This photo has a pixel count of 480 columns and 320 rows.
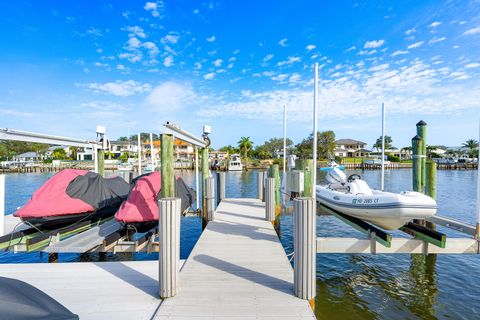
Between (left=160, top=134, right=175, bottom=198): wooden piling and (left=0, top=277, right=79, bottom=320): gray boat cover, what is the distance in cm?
282

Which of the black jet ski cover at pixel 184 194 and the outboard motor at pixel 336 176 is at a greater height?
the outboard motor at pixel 336 176

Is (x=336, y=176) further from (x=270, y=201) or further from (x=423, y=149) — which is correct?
(x=270, y=201)

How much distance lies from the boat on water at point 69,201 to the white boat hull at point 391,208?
25.5 ft

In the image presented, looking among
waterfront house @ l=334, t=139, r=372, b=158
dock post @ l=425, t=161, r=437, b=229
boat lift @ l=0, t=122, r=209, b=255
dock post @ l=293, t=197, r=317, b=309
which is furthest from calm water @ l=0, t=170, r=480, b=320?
waterfront house @ l=334, t=139, r=372, b=158

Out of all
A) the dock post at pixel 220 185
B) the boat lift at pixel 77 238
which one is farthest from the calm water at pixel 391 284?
the dock post at pixel 220 185

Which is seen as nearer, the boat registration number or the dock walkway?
the dock walkway

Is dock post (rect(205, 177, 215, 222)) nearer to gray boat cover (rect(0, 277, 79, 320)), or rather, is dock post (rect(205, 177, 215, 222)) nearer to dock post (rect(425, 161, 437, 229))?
gray boat cover (rect(0, 277, 79, 320))

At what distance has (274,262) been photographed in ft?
14.9

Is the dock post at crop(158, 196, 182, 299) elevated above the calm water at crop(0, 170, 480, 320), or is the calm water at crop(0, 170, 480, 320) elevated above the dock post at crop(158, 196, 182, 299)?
the dock post at crop(158, 196, 182, 299)

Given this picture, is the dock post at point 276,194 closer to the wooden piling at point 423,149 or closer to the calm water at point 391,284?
the calm water at point 391,284

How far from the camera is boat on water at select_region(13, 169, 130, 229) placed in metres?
6.29

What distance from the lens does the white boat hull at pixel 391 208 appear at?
5820 millimetres

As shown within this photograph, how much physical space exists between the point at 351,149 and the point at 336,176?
7916cm

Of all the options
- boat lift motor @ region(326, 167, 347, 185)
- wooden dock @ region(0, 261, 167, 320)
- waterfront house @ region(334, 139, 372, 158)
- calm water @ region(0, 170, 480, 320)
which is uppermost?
waterfront house @ region(334, 139, 372, 158)
